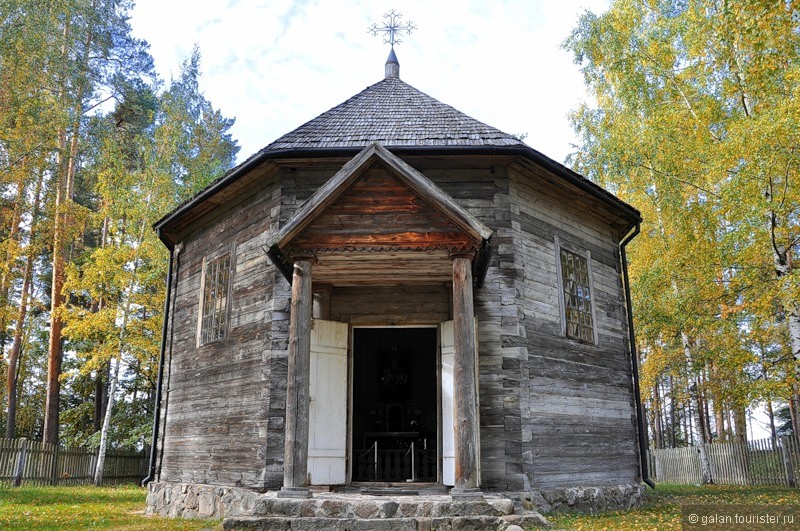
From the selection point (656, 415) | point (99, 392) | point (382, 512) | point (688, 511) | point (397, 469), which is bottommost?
point (688, 511)

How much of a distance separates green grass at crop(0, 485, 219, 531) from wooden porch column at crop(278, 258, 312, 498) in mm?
1916

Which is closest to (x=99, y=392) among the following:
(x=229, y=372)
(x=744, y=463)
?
(x=229, y=372)

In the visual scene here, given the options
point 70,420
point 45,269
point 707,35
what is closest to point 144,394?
point 70,420

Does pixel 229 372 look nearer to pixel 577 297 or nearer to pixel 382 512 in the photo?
pixel 382 512

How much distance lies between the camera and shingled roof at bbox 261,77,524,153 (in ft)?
32.5

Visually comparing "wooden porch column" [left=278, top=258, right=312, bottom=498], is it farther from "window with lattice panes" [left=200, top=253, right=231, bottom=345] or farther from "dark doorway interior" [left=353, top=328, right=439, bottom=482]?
"dark doorway interior" [left=353, top=328, right=439, bottom=482]

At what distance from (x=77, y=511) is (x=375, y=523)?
7314mm

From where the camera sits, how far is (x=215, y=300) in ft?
37.7

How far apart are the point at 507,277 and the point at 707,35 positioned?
33.5 feet

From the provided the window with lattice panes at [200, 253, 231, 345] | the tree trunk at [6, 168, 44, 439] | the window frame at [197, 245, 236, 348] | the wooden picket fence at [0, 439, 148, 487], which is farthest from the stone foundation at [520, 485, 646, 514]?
the tree trunk at [6, 168, 44, 439]

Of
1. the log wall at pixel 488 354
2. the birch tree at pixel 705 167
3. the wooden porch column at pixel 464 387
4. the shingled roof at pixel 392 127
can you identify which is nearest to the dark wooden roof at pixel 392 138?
the shingled roof at pixel 392 127

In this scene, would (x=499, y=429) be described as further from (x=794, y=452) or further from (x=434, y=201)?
(x=794, y=452)

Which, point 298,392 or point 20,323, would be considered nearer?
point 298,392

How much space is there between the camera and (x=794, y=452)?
17547 mm
